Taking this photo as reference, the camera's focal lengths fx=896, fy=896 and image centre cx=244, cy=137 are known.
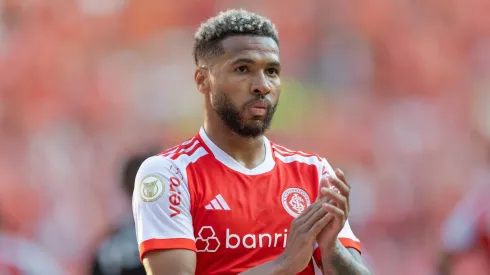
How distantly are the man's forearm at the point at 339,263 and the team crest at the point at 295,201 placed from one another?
218 mm

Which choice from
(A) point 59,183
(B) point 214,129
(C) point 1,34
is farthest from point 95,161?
(B) point 214,129

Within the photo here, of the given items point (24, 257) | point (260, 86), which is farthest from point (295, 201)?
point (24, 257)

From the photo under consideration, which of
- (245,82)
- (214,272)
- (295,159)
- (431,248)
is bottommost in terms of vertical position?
(431,248)

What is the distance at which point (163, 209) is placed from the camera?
337cm

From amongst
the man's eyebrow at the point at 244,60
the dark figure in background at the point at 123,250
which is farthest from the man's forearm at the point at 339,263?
the dark figure in background at the point at 123,250

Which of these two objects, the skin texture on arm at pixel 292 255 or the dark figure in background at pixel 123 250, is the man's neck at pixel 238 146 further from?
the dark figure in background at pixel 123 250

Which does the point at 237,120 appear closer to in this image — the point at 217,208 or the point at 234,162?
the point at 234,162

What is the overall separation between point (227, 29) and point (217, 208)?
738 millimetres

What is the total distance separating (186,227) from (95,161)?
4.32 m

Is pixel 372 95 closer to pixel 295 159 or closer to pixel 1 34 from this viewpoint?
pixel 1 34

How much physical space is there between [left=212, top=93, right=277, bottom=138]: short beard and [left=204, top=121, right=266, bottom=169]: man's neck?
47 millimetres

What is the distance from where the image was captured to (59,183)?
7488mm

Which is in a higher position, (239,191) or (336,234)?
(239,191)

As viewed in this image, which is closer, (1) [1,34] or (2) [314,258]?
(2) [314,258]
